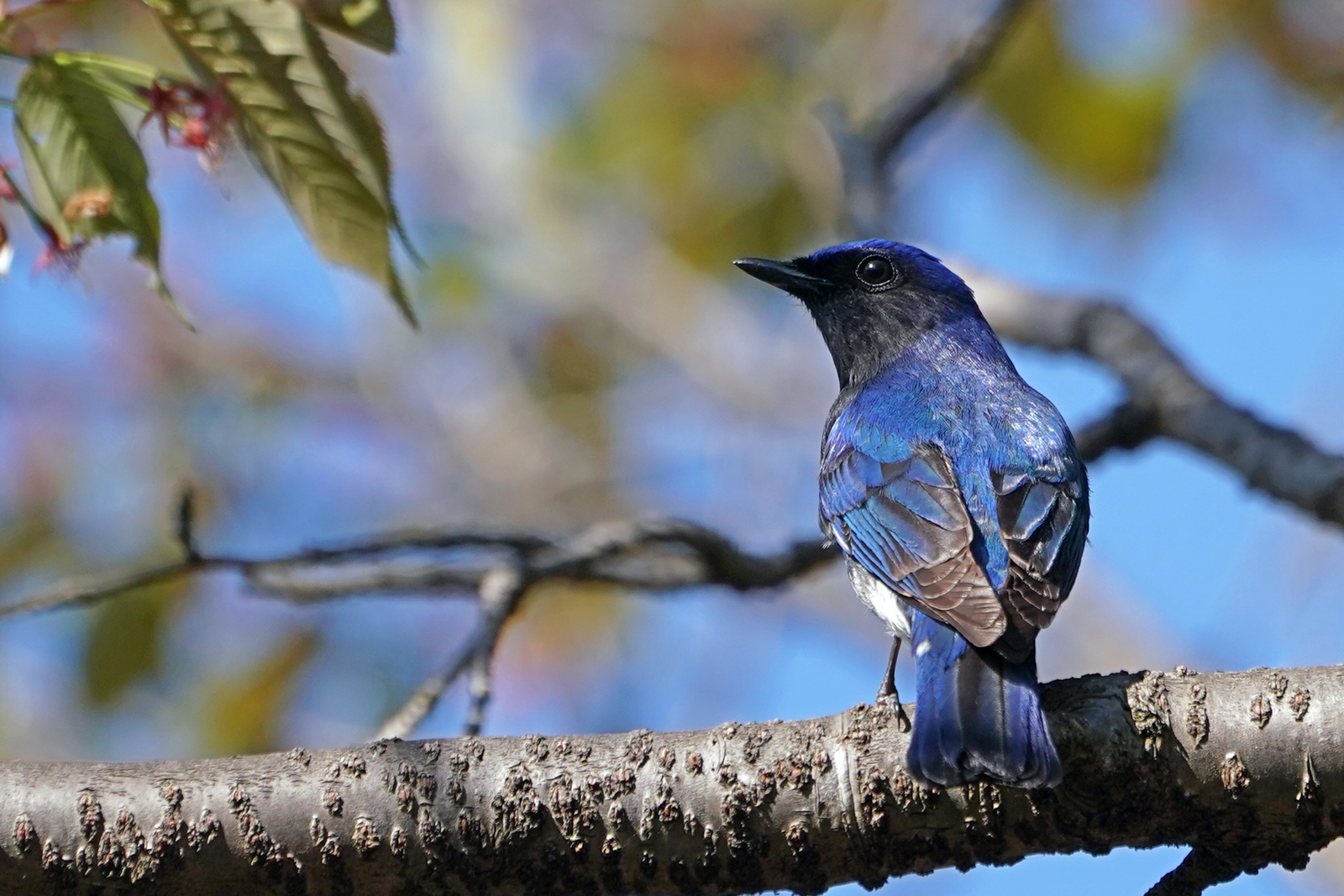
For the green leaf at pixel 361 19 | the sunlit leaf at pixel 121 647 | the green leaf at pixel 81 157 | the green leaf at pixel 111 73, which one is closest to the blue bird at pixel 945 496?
the green leaf at pixel 361 19

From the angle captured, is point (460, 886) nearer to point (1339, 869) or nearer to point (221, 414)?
point (1339, 869)

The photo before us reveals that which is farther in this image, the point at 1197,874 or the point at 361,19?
the point at 361,19

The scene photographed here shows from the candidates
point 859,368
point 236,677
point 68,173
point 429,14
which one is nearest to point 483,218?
point 429,14

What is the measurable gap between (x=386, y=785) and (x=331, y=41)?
25.7 feet

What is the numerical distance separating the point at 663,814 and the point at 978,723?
0.62 meters

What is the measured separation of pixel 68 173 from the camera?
2.85m

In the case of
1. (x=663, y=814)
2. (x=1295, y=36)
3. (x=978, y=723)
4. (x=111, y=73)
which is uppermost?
(x=1295, y=36)

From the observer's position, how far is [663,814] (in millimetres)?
2670

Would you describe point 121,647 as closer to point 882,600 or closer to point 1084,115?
Answer: point 882,600

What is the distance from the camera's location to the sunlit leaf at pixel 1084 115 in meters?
6.77

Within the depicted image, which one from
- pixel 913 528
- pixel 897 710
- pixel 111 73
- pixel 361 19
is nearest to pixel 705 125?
pixel 913 528

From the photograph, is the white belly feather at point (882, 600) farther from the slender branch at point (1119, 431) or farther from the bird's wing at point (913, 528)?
the slender branch at point (1119, 431)

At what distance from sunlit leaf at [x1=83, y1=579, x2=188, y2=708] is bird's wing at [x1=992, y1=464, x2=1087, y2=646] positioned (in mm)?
3382

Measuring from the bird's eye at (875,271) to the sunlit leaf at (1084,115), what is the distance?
191 centimetres
